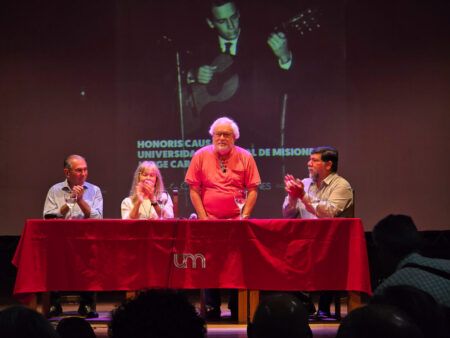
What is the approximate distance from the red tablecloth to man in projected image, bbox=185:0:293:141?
7.83 feet

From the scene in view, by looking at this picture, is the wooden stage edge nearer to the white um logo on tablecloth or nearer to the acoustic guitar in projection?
the white um logo on tablecloth

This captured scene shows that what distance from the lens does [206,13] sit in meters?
5.80

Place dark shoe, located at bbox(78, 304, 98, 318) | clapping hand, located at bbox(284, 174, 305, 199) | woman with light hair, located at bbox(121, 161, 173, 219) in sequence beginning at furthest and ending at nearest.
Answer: dark shoe, located at bbox(78, 304, 98, 318) < woman with light hair, located at bbox(121, 161, 173, 219) < clapping hand, located at bbox(284, 174, 305, 199)

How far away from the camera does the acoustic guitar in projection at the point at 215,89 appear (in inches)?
228

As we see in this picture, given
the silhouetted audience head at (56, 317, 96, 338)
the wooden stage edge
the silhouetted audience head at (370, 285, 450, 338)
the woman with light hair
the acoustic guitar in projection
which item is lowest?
the wooden stage edge

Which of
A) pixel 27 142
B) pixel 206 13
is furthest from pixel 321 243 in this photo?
pixel 27 142

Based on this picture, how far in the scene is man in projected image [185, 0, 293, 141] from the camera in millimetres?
5770

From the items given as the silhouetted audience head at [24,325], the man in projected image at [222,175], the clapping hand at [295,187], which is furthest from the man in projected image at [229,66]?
the silhouetted audience head at [24,325]

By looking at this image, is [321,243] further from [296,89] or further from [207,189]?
[296,89]

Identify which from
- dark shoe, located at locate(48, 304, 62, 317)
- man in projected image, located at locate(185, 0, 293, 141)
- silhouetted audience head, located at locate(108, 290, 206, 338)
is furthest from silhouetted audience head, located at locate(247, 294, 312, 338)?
man in projected image, located at locate(185, 0, 293, 141)

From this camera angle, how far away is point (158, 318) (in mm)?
1233

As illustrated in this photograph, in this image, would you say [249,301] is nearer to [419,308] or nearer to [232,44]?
[419,308]

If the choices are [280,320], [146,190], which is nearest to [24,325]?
[280,320]

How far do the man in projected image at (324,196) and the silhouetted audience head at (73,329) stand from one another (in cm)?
238
